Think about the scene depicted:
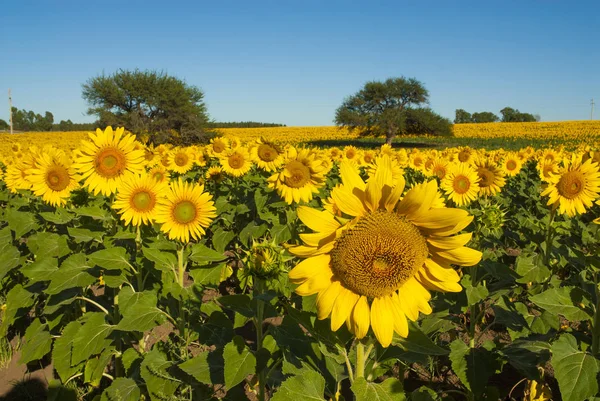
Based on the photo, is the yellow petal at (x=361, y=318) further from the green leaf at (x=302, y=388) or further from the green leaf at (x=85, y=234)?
the green leaf at (x=85, y=234)

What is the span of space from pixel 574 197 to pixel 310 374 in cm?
385

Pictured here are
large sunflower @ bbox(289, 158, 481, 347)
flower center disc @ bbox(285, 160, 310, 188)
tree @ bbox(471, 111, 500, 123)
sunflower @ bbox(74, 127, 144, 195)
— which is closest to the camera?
large sunflower @ bbox(289, 158, 481, 347)

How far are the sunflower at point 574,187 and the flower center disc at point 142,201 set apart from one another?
3620mm

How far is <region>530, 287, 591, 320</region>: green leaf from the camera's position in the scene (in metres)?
2.28

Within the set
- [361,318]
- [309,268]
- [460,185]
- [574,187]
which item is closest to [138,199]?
[309,268]

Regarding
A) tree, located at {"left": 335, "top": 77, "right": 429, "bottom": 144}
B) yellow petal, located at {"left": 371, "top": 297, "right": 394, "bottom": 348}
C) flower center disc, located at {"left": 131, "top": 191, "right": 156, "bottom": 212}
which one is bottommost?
yellow petal, located at {"left": 371, "top": 297, "right": 394, "bottom": 348}

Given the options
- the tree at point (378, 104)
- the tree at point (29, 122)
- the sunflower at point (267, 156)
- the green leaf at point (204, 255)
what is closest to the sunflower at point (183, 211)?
the green leaf at point (204, 255)

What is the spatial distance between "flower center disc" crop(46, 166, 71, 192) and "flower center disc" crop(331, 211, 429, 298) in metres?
3.16

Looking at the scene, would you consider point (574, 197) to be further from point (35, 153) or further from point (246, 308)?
point (35, 153)

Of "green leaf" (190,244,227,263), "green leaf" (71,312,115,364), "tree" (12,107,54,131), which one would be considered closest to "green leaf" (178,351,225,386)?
"green leaf" (190,244,227,263)

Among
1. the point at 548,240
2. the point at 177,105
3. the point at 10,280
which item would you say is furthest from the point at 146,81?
the point at 548,240

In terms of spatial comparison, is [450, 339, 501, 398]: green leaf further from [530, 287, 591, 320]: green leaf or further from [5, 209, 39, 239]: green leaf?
[5, 209, 39, 239]: green leaf

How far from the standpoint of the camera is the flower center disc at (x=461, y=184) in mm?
5469

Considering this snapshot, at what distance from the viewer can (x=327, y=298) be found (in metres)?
1.39
